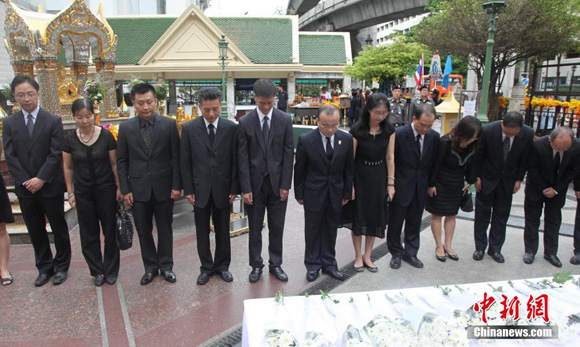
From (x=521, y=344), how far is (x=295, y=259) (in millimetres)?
2676

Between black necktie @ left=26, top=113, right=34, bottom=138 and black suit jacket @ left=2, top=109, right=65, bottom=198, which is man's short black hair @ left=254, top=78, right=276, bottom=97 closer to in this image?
black suit jacket @ left=2, top=109, right=65, bottom=198

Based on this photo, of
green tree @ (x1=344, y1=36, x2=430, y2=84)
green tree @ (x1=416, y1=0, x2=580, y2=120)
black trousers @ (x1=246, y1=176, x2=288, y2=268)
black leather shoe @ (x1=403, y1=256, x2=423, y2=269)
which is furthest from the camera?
green tree @ (x1=344, y1=36, x2=430, y2=84)

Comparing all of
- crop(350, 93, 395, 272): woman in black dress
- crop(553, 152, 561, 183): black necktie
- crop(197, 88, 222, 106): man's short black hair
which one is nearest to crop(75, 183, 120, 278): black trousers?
crop(197, 88, 222, 106): man's short black hair

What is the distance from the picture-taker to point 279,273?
3.94 meters

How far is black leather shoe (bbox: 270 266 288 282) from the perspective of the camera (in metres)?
3.89

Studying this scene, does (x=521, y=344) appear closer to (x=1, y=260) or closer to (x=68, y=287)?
(x=68, y=287)

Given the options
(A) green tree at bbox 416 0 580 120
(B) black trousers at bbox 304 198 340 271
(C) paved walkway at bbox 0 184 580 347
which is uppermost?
(A) green tree at bbox 416 0 580 120

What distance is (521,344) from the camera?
206 centimetres

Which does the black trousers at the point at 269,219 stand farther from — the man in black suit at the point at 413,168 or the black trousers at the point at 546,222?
the black trousers at the point at 546,222

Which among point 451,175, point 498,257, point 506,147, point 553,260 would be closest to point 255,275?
point 451,175

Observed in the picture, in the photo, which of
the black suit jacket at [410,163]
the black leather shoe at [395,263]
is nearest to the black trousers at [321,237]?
the black leather shoe at [395,263]

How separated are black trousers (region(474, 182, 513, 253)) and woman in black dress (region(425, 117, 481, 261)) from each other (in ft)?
0.86

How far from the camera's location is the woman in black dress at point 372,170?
12.5 feet

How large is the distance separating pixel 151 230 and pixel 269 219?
1.18 metres
